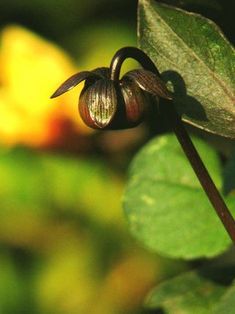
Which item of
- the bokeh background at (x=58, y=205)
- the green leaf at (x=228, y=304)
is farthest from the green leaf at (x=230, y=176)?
the bokeh background at (x=58, y=205)

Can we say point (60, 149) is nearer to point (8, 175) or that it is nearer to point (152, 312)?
point (8, 175)

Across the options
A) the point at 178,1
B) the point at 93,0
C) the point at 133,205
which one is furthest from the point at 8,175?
the point at 178,1

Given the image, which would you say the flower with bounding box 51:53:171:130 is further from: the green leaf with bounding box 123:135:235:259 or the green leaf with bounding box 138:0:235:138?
the green leaf with bounding box 123:135:235:259

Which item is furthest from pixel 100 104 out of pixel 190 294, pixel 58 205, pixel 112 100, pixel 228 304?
pixel 58 205

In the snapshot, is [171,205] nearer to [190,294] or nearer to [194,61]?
[190,294]

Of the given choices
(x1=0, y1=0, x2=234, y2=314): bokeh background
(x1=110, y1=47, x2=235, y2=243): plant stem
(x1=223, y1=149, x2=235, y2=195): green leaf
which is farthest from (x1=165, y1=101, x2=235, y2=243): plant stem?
(x1=0, y1=0, x2=234, y2=314): bokeh background
